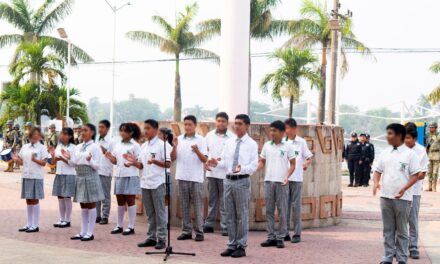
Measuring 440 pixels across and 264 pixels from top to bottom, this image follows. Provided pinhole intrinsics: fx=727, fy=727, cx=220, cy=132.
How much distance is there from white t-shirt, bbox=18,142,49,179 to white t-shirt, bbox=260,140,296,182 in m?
3.52

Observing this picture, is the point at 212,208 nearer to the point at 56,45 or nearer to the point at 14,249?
the point at 14,249

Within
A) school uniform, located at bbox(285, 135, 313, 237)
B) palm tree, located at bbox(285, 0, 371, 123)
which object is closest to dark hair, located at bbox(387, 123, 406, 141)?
school uniform, located at bbox(285, 135, 313, 237)

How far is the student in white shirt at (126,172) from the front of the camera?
11.2m

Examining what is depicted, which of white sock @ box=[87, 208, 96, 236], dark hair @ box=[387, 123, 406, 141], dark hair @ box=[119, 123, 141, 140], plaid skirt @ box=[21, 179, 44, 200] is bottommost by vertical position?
white sock @ box=[87, 208, 96, 236]

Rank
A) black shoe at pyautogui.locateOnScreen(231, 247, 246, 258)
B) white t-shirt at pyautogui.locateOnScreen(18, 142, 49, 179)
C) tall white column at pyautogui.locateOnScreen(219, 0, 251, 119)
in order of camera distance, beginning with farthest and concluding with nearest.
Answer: tall white column at pyautogui.locateOnScreen(219, 0, 251, 119)
white t-shirt at pyautogui.locateOnScreen(18, 142, 49, 179)
black shoe at pyautogui.locateOnScreen(231, 247, 246, 258)

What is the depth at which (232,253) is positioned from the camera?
9.53m

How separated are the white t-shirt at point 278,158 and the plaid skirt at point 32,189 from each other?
3.62 m

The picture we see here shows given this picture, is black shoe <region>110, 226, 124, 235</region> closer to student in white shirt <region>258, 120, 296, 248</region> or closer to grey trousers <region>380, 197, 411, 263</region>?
student in white shirt <region>258, 120, 296, 248</region>

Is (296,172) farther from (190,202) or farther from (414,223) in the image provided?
(414,223)

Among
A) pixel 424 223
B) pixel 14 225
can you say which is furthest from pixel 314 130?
pixel 14 225

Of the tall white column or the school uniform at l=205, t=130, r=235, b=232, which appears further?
the tall white column

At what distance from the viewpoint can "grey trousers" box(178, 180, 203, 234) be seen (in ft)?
36.2

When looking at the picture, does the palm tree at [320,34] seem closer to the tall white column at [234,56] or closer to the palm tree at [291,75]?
the palm tree at [291,75]

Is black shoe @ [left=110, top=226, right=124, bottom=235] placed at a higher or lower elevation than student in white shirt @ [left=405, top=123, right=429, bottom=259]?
lower
